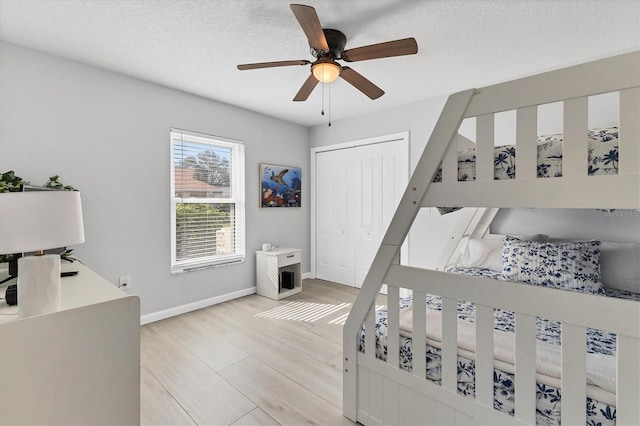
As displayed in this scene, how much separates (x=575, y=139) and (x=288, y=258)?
319 cm

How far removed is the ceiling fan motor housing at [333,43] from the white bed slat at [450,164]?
1.20 metres

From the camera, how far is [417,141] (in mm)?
3520

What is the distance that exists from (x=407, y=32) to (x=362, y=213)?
94.6 inches

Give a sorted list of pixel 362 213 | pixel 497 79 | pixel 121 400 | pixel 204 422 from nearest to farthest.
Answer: pixel 121 400
pixel 204 422
pixel 497 79
pixel 362 213

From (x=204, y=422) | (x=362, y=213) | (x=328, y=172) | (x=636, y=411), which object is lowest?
(x=204, y=422)

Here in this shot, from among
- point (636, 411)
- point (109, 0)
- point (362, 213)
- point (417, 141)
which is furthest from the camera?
point (362, 213)

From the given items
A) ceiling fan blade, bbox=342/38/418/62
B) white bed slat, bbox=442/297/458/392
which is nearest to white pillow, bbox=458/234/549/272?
white bed slat, bbox=442/297/458/392

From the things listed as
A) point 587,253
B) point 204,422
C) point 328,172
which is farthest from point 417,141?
point 204,422

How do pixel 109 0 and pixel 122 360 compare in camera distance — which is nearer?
pixel 122 360

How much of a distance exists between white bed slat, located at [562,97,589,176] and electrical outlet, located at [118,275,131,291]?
3310mm

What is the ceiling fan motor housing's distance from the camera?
1.99 metres

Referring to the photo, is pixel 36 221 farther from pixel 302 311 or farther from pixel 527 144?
pixel 302 311

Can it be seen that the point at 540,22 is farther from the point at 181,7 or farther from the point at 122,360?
the point at 122,360

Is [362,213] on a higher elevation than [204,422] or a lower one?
higher
